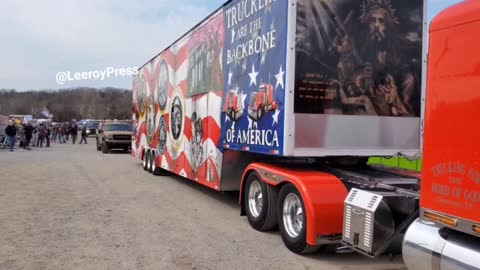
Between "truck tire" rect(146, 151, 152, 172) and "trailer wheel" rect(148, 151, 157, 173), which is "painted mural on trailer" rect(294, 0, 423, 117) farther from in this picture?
"truck tire" rect(146, 151, 152, 172)

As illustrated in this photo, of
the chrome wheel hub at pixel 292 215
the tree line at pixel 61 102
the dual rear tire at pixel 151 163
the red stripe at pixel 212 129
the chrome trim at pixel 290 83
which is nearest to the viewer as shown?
the chrome wheel hub at pixel 292 215

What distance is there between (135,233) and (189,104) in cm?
447

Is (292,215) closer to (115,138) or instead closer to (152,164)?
(152,164)

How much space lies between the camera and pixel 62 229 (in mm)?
7270

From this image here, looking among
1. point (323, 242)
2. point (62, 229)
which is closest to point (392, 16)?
point (323, 242)

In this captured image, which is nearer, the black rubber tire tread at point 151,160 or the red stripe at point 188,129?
the red stripe at point 188,129

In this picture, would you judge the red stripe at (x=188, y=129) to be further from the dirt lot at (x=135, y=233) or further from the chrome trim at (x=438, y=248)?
the chrome trim at (x=438, y=248)

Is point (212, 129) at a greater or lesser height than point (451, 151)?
greater

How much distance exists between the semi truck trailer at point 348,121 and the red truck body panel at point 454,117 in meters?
0.01

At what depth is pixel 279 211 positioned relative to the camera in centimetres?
661

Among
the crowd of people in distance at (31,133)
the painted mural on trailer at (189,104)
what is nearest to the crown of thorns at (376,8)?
the painted mural on trailer at (189,104)

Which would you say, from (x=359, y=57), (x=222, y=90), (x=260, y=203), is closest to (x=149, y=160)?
(x=222, y=90)

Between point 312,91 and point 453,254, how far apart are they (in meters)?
3.25

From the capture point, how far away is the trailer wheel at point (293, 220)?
19.2ft
